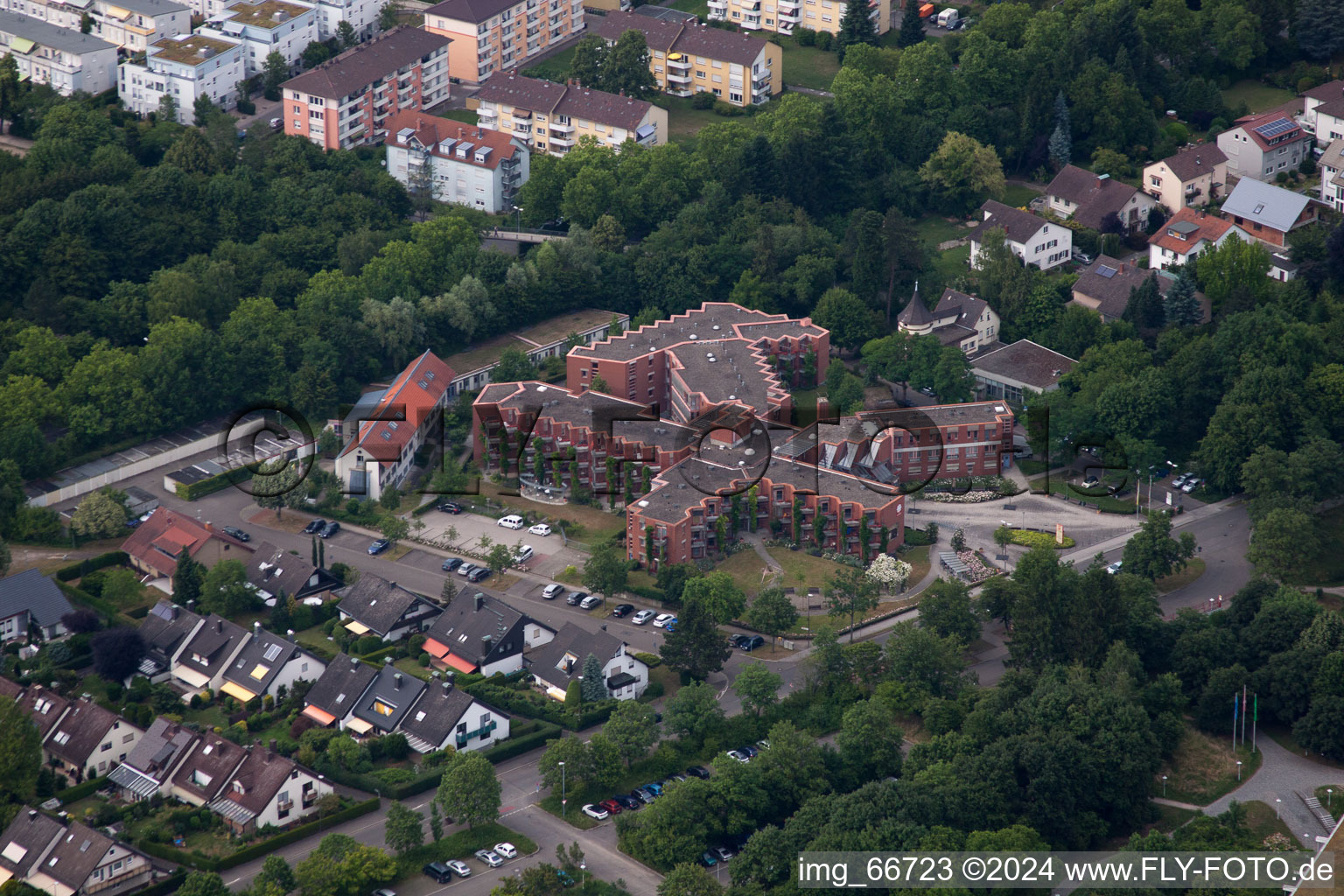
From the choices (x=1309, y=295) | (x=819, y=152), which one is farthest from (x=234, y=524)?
(x=1309, y=295)

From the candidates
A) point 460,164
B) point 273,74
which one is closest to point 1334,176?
point 460,164

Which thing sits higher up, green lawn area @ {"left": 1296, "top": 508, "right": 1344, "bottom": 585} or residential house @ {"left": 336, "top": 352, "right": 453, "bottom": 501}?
→ green lawn area @ {"left": 1296, "top": 508, "right": 1344, "bottom": 585}

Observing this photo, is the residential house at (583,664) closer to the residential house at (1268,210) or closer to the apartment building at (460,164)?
the apartment building at (460,164)

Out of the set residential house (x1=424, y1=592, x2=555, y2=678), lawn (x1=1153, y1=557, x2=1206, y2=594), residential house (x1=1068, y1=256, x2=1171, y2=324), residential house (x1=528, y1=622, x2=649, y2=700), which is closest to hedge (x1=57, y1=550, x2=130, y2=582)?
residential house (x1=424, y1=592, x2=555, y2=678)

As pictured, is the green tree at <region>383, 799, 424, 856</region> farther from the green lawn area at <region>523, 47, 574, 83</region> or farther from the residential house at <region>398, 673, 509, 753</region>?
the green lawn area at <region>523, 47, 574, 83</region>

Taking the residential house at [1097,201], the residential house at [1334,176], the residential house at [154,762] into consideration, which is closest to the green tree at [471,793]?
the residential house at [154,762]

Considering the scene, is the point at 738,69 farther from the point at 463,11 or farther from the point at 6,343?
the point at 6,343
